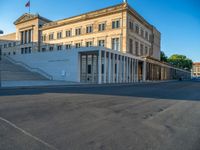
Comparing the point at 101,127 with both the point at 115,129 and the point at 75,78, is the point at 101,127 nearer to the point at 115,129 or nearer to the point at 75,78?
the point at 115,129

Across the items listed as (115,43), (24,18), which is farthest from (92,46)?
(24,18)

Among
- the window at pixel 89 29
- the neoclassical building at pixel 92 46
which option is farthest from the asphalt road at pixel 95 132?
the window at pixel 89 29

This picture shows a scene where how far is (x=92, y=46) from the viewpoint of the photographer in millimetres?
27438

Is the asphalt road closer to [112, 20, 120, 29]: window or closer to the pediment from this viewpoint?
[112, 20, 120, 29]: window

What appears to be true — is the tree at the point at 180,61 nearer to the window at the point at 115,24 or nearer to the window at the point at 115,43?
the window at the point at 115,43

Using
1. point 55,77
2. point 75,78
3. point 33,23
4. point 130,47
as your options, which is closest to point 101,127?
point 75,78

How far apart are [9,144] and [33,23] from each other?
198 ft

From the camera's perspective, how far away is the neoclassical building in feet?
98.6

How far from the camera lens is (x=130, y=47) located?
42.0m

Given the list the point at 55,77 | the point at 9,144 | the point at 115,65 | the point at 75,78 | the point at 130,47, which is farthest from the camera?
the point at 130,47

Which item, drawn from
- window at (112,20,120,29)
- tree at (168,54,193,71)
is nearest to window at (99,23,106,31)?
window at (112,20,120,29)

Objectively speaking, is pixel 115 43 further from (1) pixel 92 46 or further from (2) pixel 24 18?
(2) pixel 24 18

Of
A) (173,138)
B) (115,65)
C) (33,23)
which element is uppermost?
(33,23)

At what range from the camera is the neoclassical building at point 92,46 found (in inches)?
1183
